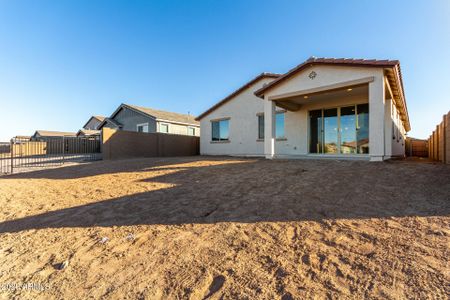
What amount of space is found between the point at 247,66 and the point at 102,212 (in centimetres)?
1728

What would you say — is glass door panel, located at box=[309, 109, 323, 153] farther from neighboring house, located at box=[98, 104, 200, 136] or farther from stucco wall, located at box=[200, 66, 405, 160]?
neighboring house, located at box=[98, 104, 200, 136]

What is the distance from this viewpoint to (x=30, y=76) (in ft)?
51.4

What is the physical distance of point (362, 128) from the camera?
9.35m

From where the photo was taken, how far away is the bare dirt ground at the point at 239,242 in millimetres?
1859

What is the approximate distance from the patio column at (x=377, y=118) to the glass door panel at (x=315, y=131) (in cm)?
335

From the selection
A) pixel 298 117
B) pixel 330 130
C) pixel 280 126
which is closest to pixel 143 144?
pixel 280 126

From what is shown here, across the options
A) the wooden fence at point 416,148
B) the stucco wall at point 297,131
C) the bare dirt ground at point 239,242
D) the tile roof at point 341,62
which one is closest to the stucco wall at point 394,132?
the stucco wall at point 297,131

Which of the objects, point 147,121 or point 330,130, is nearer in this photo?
point 330,130

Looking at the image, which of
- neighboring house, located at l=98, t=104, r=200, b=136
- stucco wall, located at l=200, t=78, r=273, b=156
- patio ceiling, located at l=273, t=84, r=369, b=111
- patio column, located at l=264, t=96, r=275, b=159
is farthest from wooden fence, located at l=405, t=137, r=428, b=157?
neighboring house, located at l=98, t=104, r=200, b=136

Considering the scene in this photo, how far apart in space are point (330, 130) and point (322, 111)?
1.07 meters

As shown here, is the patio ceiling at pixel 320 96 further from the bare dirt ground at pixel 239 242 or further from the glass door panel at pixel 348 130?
the bare dirt ground at pixel 239 242

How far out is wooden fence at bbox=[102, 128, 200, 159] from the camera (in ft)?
46.3

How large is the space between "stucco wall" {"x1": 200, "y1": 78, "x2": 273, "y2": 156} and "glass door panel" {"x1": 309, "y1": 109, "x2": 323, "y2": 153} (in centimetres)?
298

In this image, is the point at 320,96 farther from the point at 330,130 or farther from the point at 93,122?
the point at 93,122
